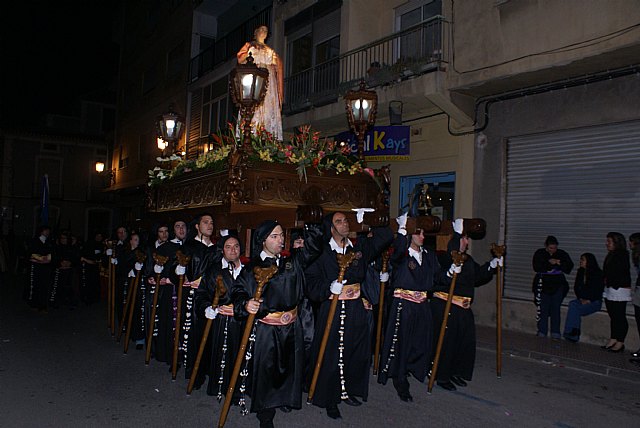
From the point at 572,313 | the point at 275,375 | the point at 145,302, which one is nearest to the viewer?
the point at 275,375

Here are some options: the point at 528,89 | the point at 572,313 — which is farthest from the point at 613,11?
the point at 572,313

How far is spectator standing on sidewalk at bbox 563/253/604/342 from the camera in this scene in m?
8.83

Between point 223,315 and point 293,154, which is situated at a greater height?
point 293,154

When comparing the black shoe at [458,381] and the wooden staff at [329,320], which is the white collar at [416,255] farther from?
the black shoe at [458,381]

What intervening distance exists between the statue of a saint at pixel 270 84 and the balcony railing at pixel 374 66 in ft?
15.1

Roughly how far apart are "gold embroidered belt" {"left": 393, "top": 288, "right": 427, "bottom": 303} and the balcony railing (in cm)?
601

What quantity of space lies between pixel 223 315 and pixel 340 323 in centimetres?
127

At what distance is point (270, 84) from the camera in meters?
7.34

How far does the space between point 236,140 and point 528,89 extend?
6898 millimetres

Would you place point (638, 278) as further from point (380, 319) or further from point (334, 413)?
point (334, 413)

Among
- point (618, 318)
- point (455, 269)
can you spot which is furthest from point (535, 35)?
point (455, 269)

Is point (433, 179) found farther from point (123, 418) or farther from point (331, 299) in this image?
point (123, 418)

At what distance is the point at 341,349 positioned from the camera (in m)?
5.54

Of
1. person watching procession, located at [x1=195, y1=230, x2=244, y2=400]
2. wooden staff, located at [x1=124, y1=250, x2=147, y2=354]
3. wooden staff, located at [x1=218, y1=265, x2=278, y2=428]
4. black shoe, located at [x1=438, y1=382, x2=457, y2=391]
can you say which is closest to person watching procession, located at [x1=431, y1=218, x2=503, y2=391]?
black shoe, located at [x1=438, y1=382, x2=457, y2=391]
